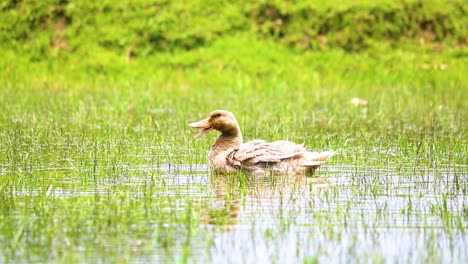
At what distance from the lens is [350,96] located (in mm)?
18219

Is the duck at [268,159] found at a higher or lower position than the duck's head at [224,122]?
lower

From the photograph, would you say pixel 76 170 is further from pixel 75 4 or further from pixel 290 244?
pixel 75 4

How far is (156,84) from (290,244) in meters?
14.3

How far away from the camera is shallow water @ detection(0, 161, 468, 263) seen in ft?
21.6

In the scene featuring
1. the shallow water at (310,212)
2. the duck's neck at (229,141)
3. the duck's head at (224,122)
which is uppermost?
the duck's head at (224,122)

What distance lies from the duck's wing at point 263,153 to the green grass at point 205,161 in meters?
0.36

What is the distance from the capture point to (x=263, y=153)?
997cm

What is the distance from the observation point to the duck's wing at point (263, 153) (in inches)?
390

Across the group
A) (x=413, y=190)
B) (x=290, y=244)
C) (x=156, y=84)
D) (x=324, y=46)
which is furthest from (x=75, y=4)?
(x=290, y=244)

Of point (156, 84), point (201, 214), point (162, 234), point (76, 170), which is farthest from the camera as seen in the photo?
point (156, 84)

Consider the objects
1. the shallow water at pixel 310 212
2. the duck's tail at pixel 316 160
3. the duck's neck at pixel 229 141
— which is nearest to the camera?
the shallow water at pixel 310 212

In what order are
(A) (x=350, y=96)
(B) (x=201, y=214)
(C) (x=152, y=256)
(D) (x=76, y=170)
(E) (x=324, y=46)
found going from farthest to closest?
(E) (x=324, y=46) → (A) (x=350, y=96) → (D) (x=76, y=170) → (B) (x=201, y=214) → (C) (x=152, y=256)

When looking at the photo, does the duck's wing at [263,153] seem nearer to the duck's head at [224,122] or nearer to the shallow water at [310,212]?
the shallow water at [310,212]

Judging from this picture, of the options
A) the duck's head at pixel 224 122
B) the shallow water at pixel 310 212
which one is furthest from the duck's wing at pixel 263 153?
the duck's head at pixel 224 122
